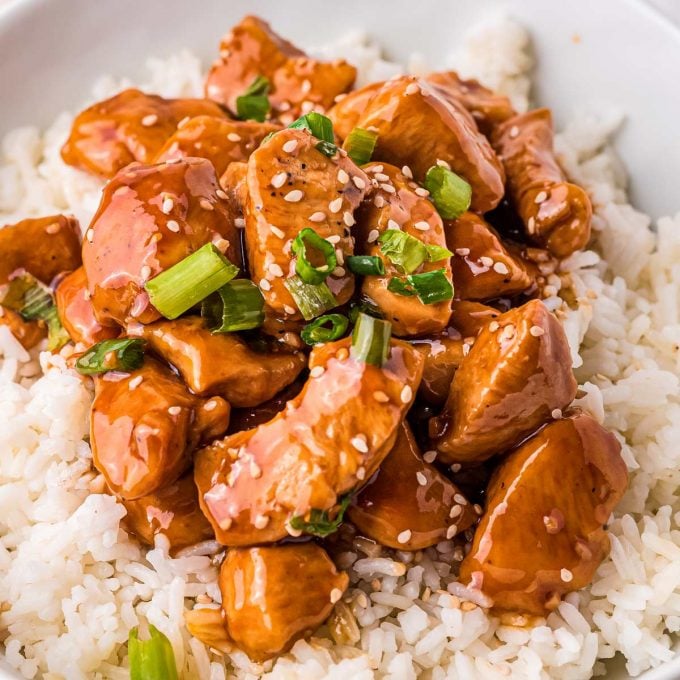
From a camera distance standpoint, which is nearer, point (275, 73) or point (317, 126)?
point (317, 126)

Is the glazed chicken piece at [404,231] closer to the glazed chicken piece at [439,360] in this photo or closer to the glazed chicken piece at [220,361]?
the glazed chicken piece at [439,360]

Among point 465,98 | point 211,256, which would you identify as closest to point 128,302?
point 211,256

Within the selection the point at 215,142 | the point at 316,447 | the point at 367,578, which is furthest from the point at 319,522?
the point at 215,142

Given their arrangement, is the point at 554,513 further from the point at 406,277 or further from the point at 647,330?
the point at 647,330

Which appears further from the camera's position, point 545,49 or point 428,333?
point 545,49

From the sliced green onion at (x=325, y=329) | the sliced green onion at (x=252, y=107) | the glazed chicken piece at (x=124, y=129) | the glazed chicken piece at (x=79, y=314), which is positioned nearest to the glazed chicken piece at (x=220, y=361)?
the sliced green onion at (x=325, y=329)

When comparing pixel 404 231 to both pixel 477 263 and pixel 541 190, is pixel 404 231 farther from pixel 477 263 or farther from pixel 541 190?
pixel 541 190
